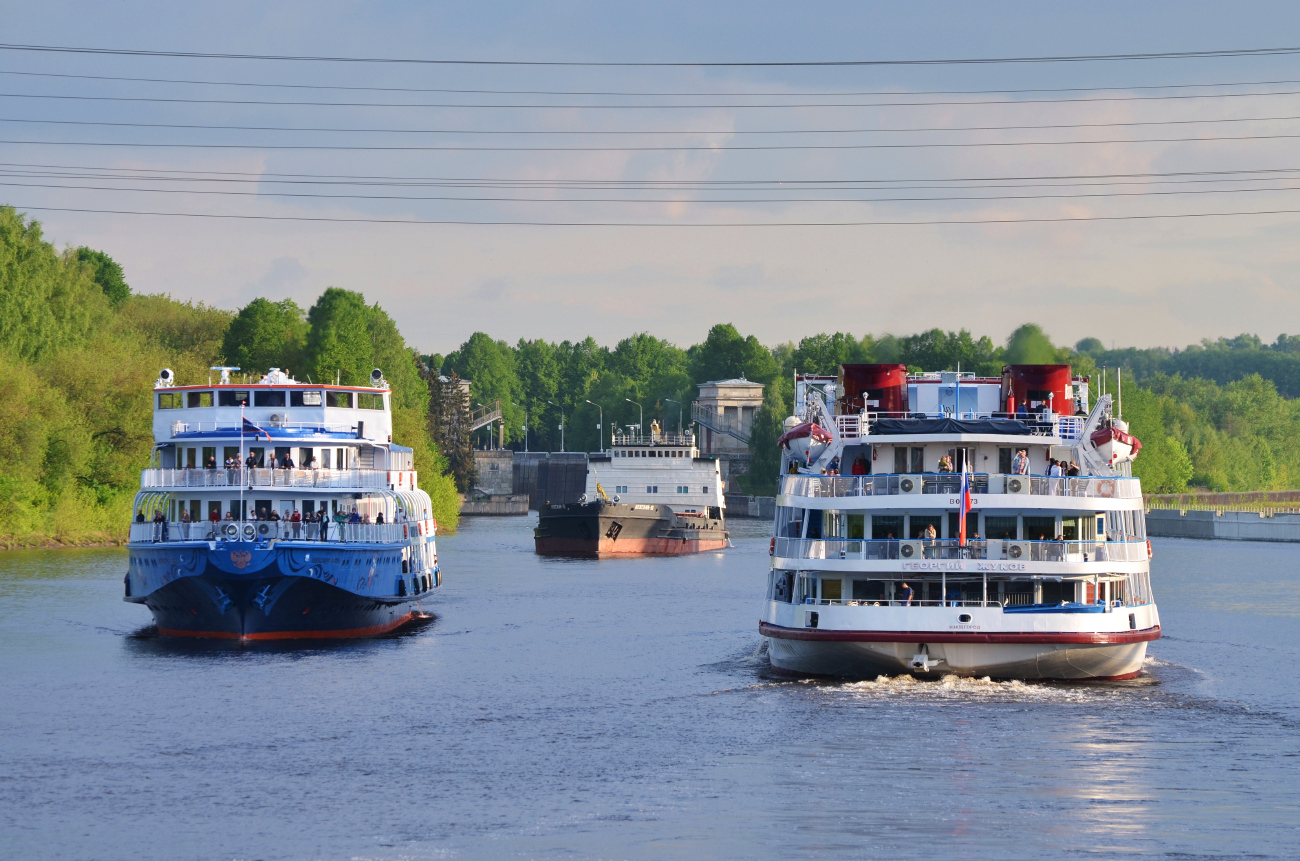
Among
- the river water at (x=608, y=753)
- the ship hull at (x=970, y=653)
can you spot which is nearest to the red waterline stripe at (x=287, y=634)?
the river water at (x=608, y=753)

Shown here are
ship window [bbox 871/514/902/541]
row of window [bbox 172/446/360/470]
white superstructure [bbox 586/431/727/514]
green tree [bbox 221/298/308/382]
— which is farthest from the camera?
green tree [bbox 221/298/308/382]

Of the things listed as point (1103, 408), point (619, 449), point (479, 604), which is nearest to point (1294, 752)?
point (1103, 408)

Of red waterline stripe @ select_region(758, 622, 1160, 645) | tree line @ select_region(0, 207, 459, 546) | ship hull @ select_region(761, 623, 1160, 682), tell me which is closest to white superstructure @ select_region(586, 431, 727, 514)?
tree line @ select_region(0, 207, 459, 546)

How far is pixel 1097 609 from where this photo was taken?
4406cm

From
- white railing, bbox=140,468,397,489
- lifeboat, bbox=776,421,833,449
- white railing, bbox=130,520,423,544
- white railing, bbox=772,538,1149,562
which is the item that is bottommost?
white railing, bbox=772,538,1149,562

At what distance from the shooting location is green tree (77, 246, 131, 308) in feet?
559

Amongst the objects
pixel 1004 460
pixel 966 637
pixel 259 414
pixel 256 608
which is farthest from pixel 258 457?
pixel 966 637

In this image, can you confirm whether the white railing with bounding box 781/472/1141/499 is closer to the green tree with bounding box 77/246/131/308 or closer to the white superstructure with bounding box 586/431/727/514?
the white superstructure with bounding box 586/431/727/514

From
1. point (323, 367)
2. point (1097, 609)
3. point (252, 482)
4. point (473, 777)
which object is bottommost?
point (473, 777)

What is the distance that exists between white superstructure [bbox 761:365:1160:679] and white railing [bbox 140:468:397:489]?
1906cm

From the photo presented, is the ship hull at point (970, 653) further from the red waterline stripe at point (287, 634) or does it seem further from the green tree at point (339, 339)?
the green tree at point (339, 339)

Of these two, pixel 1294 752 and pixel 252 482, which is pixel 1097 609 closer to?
pixel 1294 752

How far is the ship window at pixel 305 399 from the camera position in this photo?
62.4 m

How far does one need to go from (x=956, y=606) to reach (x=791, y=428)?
1157cm
